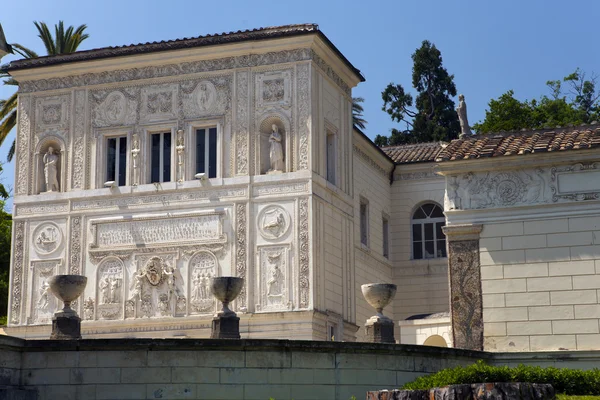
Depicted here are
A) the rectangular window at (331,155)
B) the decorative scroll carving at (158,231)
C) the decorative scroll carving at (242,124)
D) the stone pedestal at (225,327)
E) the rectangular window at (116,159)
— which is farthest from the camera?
the rectangular window at (331,155)

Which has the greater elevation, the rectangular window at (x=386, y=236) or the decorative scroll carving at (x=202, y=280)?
the rectangular window at (x=386, y=236)

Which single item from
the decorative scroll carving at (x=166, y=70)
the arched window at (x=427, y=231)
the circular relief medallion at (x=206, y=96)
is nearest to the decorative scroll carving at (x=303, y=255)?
the circular relief medallion at (x=206, y=96)

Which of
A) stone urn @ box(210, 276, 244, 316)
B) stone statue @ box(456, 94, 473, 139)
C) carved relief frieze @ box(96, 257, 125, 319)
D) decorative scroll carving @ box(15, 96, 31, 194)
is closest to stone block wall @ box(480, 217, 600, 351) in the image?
stone statue @ box(456, 94, 473, 139)

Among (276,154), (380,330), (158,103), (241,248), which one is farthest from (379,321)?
(158,103)

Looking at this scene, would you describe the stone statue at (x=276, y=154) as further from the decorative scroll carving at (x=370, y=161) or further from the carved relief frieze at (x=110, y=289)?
the carved relief frieze at (x=110, y=289)

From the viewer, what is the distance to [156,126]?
35.9 metres

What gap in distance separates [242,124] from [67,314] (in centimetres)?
1555

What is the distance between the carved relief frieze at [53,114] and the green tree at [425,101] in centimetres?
2907

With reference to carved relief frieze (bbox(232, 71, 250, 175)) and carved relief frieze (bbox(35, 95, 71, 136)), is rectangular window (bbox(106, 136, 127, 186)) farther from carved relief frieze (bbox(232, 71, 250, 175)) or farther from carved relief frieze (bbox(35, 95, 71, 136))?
carved relief frieze (bbox(232, 71, 250, 175))

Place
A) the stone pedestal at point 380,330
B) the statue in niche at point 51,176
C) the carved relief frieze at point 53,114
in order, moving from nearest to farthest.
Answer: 1. the stone pedestal at point 380,330
2. the statue in niche at point 51,176
3. the carved relief frieze at point 53,114

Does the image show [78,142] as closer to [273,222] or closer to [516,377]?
[273,222]

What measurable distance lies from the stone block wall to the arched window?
57.5 ft

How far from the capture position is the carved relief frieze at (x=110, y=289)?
114ft

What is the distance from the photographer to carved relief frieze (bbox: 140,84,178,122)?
118 ft
